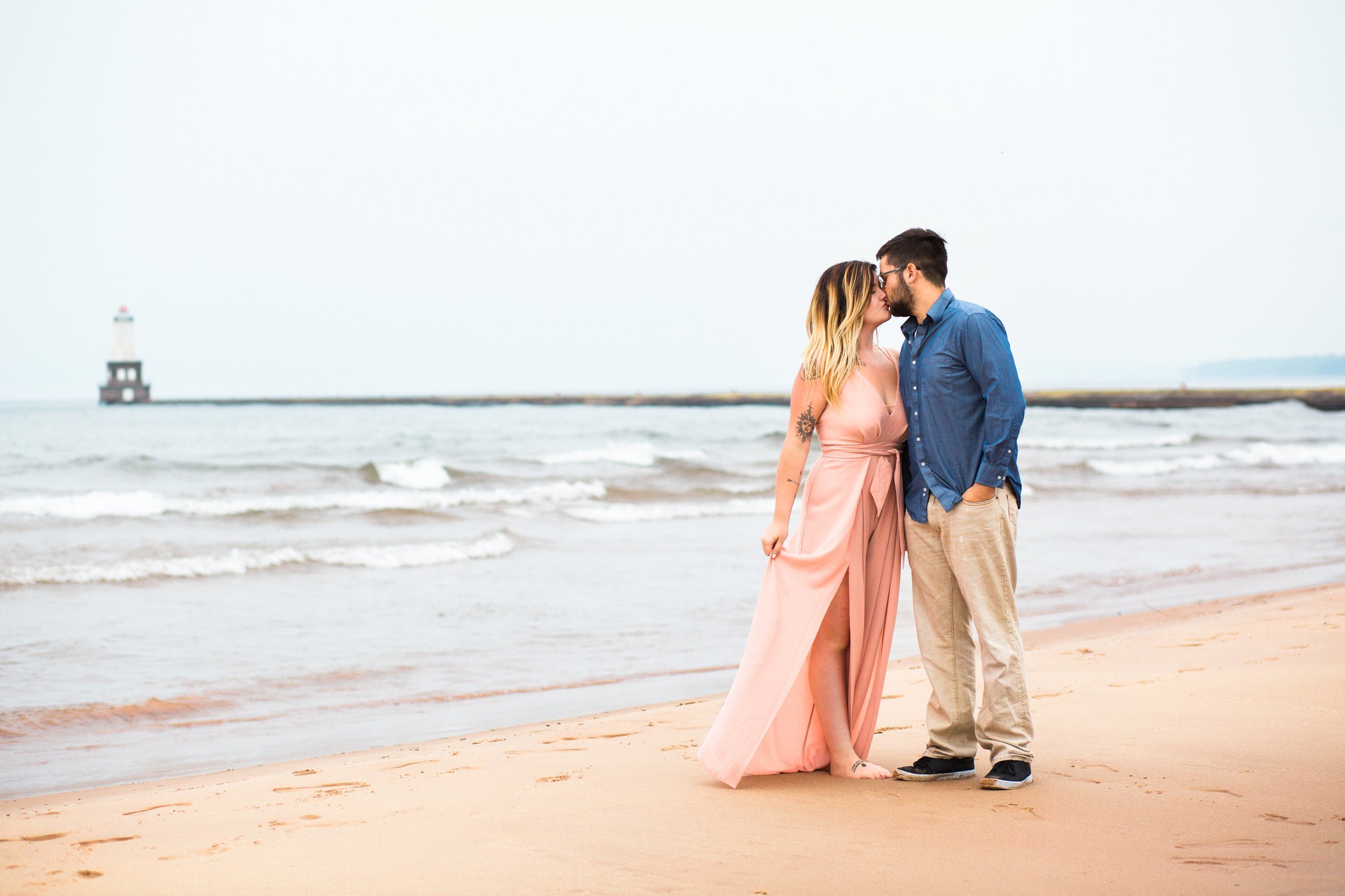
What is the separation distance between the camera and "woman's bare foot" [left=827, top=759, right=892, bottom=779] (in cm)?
366

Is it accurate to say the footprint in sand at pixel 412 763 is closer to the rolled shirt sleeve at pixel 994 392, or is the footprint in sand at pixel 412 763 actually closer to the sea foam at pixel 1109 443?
the rolled shirt sleeve at pixel 994 392

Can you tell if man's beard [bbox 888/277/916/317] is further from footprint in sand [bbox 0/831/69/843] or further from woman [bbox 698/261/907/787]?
footprint in sand [bbox 0/831/69/843]

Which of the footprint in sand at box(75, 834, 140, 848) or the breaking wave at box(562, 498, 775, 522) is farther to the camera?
the breaking wave at box(562, 498, 775, 522)

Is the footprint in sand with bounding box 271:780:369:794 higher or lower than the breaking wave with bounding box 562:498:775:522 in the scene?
higher

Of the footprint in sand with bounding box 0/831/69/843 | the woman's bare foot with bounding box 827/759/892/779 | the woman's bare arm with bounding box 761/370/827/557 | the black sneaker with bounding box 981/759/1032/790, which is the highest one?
the woman's bare arm with bounding box 761/370/827/557

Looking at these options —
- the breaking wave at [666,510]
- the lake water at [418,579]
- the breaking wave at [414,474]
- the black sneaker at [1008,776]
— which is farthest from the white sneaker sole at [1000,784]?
the breaking wave at [414,474]

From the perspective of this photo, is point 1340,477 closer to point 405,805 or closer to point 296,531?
point 296,531

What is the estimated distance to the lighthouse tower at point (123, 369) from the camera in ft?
242

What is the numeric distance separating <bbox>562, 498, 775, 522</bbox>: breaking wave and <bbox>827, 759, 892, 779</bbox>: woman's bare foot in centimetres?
1118

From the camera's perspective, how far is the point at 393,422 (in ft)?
143

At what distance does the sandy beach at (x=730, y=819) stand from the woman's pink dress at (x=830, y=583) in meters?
0.20

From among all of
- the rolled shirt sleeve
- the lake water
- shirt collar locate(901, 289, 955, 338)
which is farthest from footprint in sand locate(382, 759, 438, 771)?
shirt collar locate(901, 289, 955, 338)

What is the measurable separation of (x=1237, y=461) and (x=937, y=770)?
83.1 feet

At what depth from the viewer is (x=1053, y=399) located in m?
61.5
